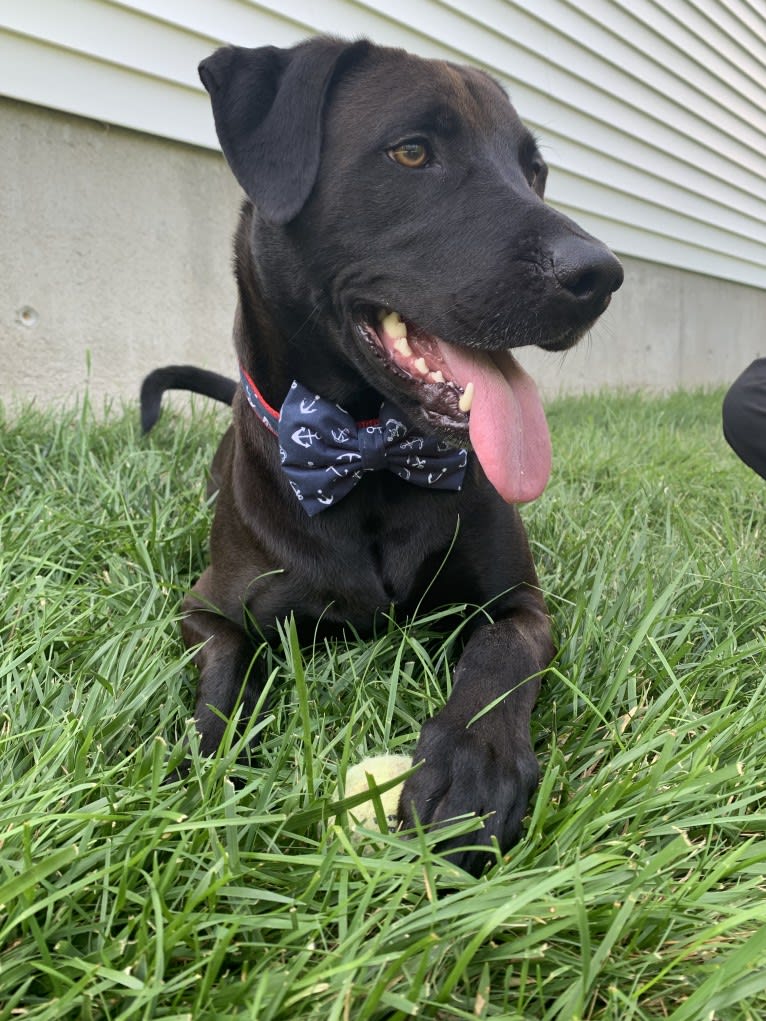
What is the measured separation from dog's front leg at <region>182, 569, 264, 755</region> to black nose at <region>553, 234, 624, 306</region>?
2.93 feet

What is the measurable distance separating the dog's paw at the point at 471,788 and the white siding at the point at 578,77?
3.22 meters

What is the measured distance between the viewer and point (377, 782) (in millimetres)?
1379

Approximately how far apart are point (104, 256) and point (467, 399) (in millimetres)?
2727

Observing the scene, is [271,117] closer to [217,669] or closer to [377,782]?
[217,669]

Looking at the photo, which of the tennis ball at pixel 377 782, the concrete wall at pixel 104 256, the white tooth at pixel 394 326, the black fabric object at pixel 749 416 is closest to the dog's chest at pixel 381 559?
the white tooth at pixel 394 326

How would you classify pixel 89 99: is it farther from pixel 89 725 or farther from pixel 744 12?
pixel 744 12

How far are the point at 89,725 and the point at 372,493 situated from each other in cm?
78

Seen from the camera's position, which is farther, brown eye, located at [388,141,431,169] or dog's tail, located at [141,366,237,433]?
dog's tail, located at [141,366,237,433]

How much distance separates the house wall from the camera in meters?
3.61

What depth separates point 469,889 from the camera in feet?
3.57

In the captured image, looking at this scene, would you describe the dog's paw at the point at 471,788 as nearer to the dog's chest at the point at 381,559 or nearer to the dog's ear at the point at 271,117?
the dog's chest at the point at 381,559

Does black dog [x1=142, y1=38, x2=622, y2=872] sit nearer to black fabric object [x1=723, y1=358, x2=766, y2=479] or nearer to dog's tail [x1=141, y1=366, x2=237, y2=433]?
black fabric object [x1=723, y1=358, x2=766, y2=479]

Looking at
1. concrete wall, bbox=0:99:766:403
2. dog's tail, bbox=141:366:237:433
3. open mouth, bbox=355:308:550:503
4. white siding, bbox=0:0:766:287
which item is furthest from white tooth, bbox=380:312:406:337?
white siding, bbox=0:0:766:287

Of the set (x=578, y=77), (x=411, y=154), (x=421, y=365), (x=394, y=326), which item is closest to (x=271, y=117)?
(x=411, y=154)
